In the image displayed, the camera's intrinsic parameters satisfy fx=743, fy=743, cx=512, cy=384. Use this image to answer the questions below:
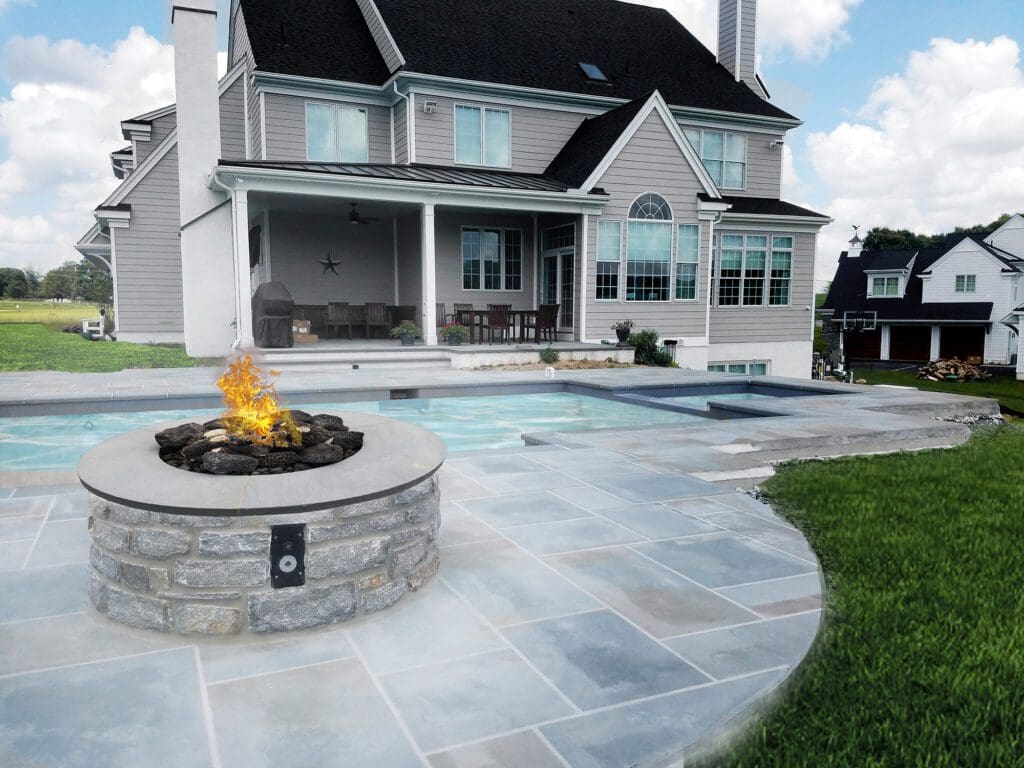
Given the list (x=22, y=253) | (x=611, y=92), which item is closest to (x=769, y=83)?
(x=611, y=92)

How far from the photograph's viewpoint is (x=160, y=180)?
1694cm

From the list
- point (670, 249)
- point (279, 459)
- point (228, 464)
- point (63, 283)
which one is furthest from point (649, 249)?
point (63, 283)

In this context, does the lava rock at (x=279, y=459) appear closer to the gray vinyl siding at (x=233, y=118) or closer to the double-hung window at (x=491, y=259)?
the double-hung window at (x=491, y=259)

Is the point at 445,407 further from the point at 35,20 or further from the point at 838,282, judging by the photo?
the point at 838,282

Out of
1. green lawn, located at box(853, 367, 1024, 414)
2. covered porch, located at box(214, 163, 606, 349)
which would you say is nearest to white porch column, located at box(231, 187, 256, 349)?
covered porch, located at box(214, 163, 606, 349)

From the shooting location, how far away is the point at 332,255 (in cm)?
1655

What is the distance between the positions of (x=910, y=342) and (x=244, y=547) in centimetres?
4139

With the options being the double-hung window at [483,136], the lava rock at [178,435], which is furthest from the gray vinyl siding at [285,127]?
the lava rock at [178,435]

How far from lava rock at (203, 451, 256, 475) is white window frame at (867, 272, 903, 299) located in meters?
41.3

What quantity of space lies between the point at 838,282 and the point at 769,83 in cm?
2273

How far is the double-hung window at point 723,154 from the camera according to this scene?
765 inches

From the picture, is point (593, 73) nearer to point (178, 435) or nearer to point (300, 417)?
point (300, 417)

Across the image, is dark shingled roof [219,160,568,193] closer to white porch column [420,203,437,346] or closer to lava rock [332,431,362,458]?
white porch column [420,203,437,346]

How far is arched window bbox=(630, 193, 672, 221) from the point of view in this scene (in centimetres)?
1617
